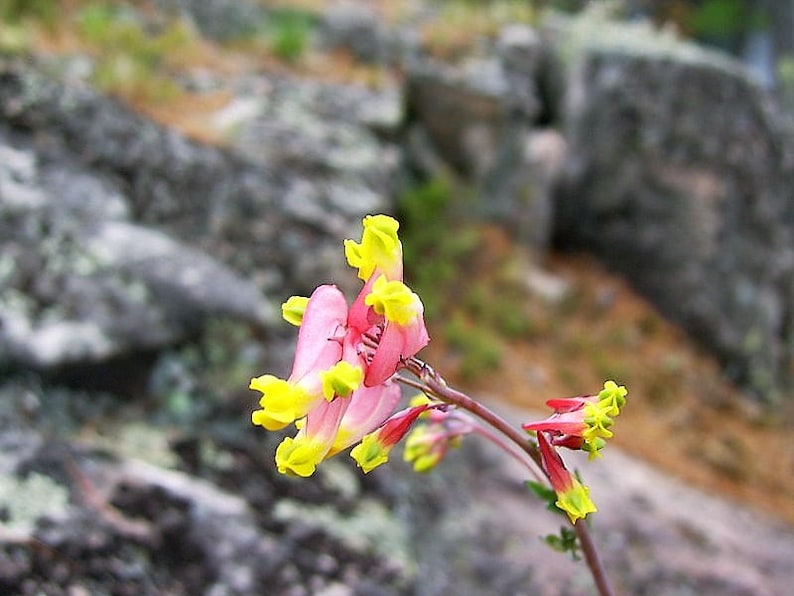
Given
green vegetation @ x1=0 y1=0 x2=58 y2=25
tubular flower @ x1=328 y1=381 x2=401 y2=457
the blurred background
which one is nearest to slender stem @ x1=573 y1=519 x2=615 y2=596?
tubular flower @ x1=328 y1=381 x2=401 y2=457

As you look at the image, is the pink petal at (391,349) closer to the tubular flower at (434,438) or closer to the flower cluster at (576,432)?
the flower cluster at (576,432)

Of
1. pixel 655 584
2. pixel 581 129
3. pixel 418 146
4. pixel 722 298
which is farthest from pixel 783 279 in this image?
pixel 655 584

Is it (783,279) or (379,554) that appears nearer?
(379,554)

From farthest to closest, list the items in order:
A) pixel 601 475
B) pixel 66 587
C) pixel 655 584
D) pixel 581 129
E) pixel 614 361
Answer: pixel 581 129 → pixel 614 361 → pixel 601 475 → pixel 655 584 → pixel 66 587

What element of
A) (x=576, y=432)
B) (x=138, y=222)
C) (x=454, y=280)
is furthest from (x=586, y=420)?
(x=454, y=280)

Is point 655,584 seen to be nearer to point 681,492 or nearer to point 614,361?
point 681,492

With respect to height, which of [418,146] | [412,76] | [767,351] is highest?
[412,76]

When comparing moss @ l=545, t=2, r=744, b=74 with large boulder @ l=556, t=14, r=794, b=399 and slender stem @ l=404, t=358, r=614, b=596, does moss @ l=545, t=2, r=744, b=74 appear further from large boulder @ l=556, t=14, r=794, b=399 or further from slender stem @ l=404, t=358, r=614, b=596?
slender stem @ l=404, t=358, r=614, b=596
